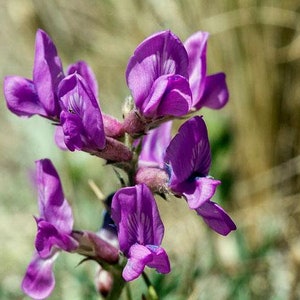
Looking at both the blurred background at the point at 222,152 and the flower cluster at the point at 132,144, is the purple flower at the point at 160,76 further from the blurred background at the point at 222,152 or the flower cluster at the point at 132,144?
the blurred background at the point at 222,152

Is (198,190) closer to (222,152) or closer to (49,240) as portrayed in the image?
(49,240)

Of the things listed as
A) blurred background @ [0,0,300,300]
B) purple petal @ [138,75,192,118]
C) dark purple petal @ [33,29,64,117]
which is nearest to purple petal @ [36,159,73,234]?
dark purple petal @ [33,29,64,117]

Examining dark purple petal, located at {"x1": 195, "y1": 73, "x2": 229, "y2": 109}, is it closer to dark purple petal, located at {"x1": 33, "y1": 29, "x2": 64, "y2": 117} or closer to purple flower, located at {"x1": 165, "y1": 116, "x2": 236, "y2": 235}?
purple flower, located at {"x1": 165, "y1": 116, "x2": 236, "y2": 235}

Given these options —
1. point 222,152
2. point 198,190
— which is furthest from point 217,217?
point 222,152

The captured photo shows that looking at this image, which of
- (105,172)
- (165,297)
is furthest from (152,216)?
(105,172)

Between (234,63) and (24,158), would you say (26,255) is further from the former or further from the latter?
(234,63)

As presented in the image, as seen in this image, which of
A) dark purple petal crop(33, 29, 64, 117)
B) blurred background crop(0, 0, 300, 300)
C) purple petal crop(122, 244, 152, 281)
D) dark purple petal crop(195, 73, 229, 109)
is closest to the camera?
purple petal crop(122, 244, 152, 281)
